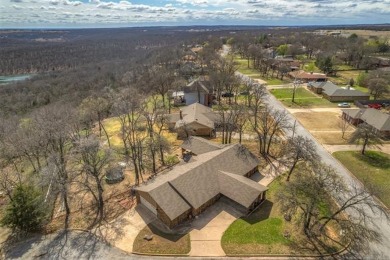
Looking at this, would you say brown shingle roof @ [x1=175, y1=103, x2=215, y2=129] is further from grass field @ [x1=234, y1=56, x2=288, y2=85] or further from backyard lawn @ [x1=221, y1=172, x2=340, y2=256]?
grass field @ [x1=234, y1=56, x2=288, y2=85]

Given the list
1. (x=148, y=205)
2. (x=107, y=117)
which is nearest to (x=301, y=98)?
(x=107, y=117)

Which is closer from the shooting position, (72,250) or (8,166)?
(72,250)

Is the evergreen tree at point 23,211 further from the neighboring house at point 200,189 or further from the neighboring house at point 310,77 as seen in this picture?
the neighboring house at point 310,77

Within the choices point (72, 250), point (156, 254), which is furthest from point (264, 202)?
point (72, 250)

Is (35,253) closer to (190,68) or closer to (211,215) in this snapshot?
(211,215)

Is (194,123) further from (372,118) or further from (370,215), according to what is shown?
(372,118)

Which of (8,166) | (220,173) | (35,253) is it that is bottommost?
(8,166)
